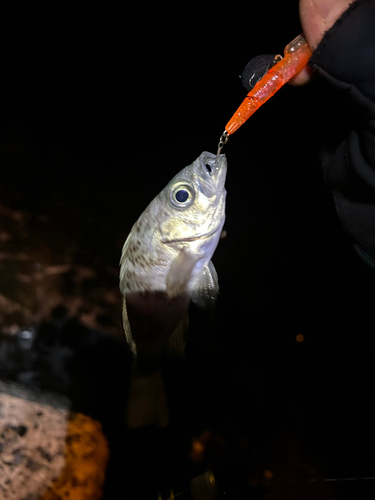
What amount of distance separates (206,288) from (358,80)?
4.10 ft

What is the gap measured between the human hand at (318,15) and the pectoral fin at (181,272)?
3.70 ft

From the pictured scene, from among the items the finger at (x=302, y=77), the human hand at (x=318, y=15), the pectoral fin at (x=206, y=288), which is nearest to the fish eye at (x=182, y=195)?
the pectoral fin at (x=206, y=288)

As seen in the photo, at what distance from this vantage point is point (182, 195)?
5.27ft

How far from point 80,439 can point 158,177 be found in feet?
10.2

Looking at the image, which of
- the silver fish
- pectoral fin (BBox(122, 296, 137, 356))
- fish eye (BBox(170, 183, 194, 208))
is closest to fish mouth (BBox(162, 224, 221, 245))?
the silver fish

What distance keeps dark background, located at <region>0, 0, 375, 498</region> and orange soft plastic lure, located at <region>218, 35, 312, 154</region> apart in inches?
30.6

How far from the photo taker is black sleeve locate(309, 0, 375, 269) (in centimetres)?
80

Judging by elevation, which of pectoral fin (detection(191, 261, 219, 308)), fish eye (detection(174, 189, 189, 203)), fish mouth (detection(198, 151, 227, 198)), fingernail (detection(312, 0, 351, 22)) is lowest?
pectoral fin (detection(191, 261, 219, 308))

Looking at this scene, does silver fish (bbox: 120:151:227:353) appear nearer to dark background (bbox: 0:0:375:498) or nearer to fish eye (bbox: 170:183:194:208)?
fish eye (bbox: 170:183:194:208)

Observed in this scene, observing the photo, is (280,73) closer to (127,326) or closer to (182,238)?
(182,238)

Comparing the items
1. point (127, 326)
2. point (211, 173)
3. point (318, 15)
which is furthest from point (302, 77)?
point (127, 326)

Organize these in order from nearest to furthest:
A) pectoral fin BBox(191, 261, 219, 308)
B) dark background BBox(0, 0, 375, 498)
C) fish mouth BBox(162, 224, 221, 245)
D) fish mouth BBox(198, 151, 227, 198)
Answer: fish mouth BBox(198, 151, 227, 198)
fish mouth BBox(162, 224, 221, 245)
pectoral fin BBox(191, 261, 219, 308)
dark background BBox(0, 0, 375, 498)

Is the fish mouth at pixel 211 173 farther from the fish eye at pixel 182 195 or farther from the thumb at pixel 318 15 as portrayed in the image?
the thumb at pixel 318 15

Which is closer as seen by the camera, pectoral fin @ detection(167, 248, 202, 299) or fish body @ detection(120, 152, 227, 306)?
fish body @ detection(120, 152, 227, 306)
